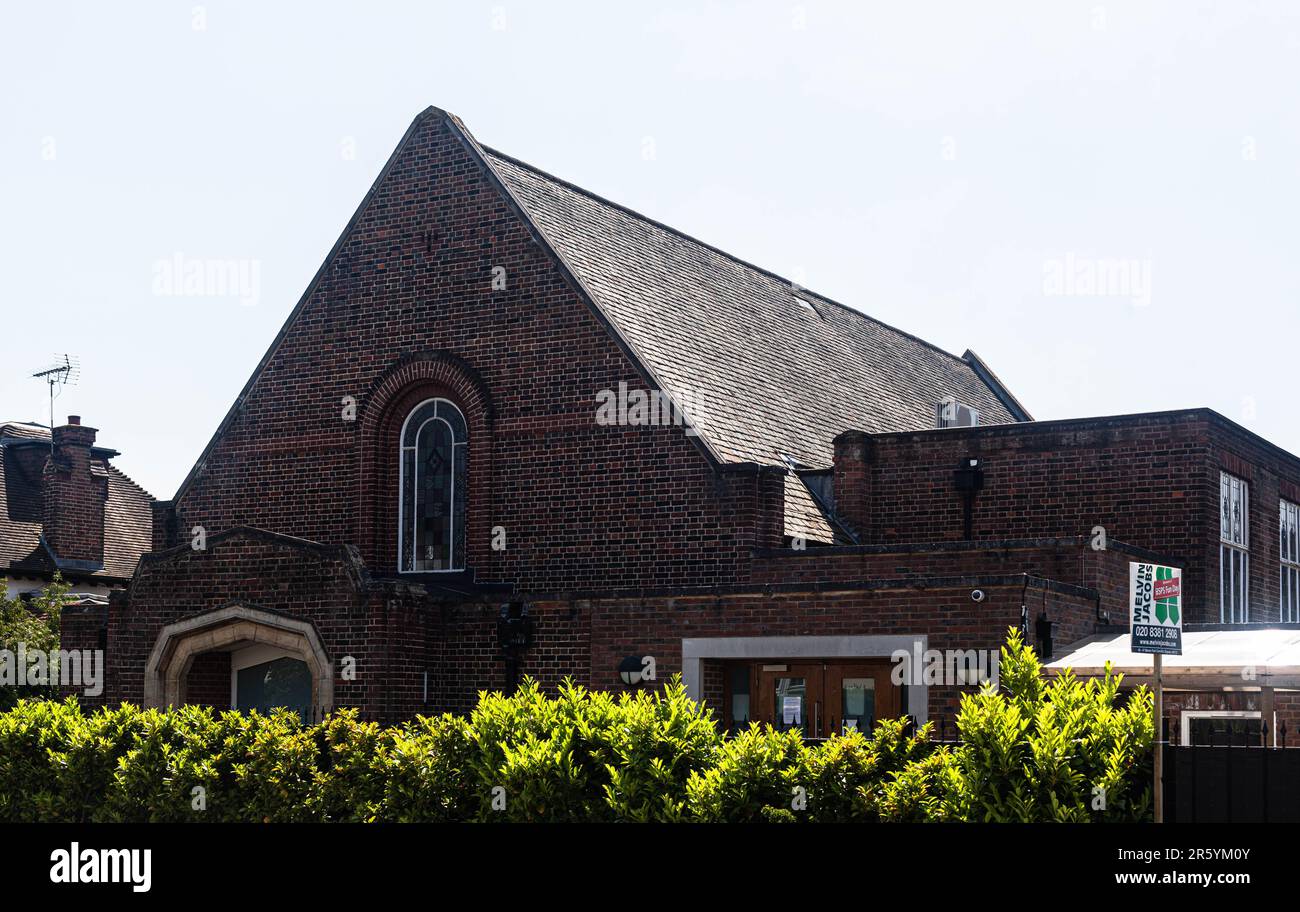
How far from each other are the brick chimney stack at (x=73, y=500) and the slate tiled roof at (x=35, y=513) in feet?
1.48

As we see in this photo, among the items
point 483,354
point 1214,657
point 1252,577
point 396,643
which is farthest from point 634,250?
point 1214,657

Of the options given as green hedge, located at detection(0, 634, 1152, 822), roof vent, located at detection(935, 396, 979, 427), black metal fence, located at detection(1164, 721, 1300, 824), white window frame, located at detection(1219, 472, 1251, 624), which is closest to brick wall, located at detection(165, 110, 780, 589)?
green hedge, located at detection(0, 634, 1152, 822)

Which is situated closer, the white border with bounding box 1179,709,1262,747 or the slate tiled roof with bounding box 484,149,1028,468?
the white border with bounding box 1179,709,1262,747

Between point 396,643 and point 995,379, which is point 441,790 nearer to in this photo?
point 396,643

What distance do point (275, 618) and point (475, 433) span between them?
4.31m

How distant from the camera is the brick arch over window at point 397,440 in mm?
24062

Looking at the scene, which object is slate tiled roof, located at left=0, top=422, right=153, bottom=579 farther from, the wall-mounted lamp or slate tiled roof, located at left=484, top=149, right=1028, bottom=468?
the wall-mounted lamp

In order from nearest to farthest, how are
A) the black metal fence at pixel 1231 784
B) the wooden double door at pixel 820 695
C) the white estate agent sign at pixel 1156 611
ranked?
the black metal fence at pixel 1231 784
the white estate agent sign at pixel 1156 611
the wooden double door at pixel 820 695

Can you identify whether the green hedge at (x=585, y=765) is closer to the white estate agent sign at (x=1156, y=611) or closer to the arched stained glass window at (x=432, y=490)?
the white estate agent sign at (x=1156, y=611)

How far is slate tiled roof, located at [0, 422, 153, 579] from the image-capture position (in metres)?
40.3

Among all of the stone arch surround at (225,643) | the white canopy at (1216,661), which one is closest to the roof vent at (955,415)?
the white canopy at (1216,661)

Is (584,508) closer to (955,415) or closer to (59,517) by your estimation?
(955,415)

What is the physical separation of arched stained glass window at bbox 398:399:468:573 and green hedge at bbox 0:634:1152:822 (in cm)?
663
